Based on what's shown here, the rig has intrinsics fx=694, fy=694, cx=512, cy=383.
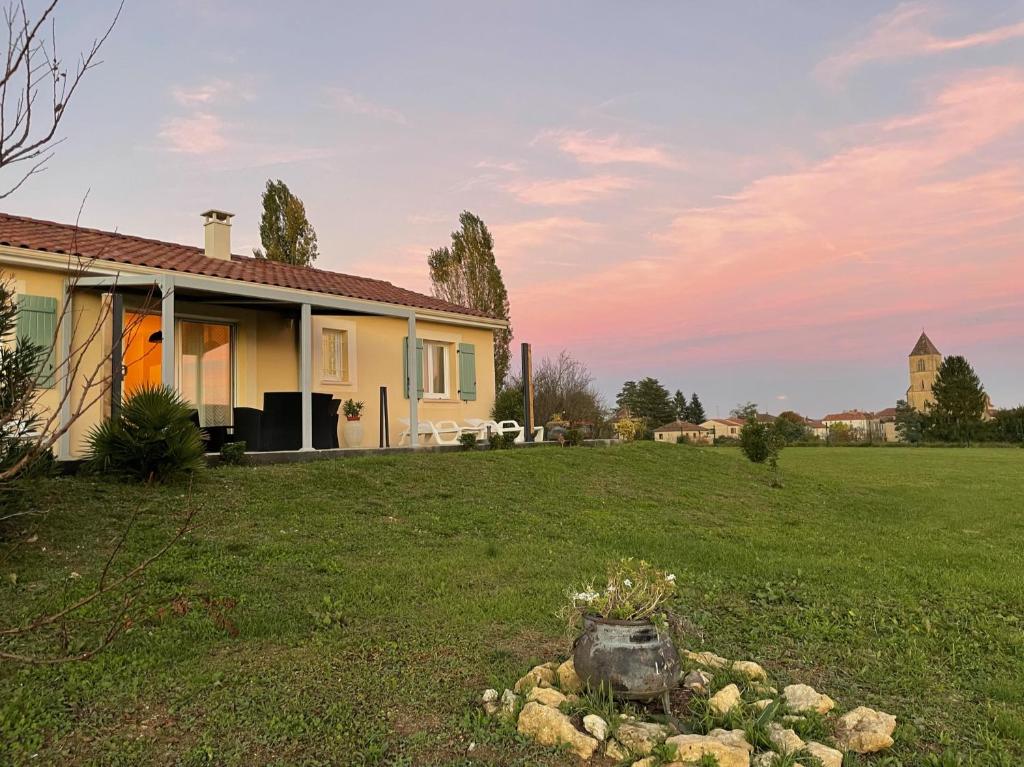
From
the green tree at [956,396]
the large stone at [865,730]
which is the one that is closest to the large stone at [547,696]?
the large stone at [865,730]

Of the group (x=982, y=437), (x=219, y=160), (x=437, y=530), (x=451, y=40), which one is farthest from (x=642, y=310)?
(x=982, y=437)

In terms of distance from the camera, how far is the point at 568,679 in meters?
3.32

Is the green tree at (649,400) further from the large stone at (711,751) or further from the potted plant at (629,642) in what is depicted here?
the large stone at (711,751)

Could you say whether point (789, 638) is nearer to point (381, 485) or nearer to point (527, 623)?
point (527, 623)

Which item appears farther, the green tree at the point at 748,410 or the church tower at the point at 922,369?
the church tower at the point at 922,369

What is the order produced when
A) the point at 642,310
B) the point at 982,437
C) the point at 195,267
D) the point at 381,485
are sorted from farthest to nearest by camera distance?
the point at 982,437, the point at 642,310, the point at 195,267, the point at 381,485

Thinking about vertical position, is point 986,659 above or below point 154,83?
below

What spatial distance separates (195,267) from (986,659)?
10753 mm

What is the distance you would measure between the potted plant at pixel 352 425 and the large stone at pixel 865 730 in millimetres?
10082

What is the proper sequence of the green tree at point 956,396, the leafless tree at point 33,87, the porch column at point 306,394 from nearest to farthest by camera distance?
1. the leafless tree at point 33,87
2. the porch column at point 306,394
3. the green tree at point 956,396

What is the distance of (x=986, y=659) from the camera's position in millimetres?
3955

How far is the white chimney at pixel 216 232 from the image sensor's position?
12.9m

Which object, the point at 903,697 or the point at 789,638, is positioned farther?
the point at 789,638

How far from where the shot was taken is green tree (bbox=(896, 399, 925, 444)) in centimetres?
4217
